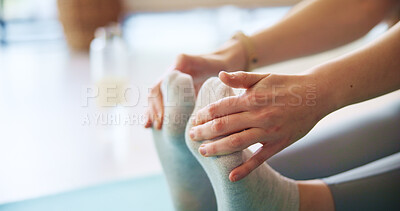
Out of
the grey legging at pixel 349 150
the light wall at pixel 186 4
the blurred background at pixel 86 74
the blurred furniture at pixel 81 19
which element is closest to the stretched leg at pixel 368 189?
the grey legging at pixel 349 150

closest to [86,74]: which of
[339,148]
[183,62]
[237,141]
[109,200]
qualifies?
[109,200]

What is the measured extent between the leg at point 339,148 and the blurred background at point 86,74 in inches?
2.6

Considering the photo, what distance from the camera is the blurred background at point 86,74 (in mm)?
1001

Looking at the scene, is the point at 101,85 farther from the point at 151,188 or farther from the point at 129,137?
the point at 151,188

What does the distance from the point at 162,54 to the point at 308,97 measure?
175cm

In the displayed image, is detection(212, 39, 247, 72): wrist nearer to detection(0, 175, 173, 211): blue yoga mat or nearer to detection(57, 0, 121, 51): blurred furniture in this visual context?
detection(0, 175, 173, 211): blue yoga mat

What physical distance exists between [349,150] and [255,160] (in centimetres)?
29

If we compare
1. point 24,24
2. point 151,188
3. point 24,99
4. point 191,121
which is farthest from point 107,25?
point 191,121

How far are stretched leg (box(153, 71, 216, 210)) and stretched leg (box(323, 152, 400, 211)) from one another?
0.69 feet

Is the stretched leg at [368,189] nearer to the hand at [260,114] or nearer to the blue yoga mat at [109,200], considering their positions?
the hand at [260,114]

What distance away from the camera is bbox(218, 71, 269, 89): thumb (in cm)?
47

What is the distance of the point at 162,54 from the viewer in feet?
7.16

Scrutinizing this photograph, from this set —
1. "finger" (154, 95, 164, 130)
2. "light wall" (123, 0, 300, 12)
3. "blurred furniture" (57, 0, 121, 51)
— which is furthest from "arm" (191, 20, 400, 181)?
"light wall" (123, 0, 300, 12)

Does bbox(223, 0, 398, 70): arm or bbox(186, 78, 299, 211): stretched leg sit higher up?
bbox(223, 0, 398, 70): arm
